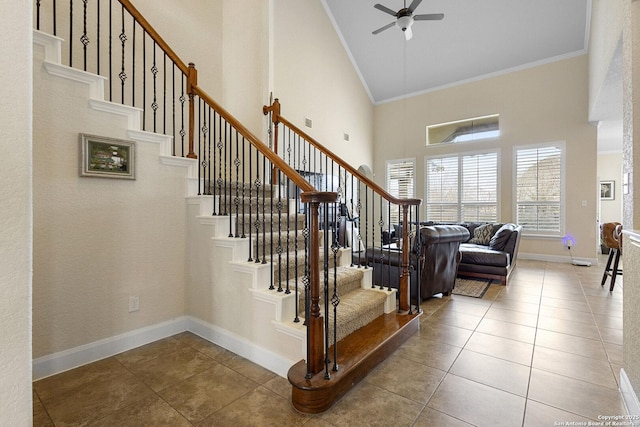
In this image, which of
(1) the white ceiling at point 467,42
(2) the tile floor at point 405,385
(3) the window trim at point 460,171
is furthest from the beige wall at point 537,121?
(2) the tile floor at point 405,385

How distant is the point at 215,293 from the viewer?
8.32 feet

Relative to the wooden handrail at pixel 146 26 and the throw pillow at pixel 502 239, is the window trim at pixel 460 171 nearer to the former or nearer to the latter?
the throw pillow at pixel 502 239

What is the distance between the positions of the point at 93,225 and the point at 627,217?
369cm

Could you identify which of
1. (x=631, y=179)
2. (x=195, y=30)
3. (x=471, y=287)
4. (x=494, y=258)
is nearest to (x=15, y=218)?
(x=631, y=179)

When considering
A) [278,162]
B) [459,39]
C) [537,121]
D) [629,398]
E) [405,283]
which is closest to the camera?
[629,398]

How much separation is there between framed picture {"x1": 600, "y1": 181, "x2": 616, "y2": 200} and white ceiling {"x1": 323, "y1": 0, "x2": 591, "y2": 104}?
4752mm

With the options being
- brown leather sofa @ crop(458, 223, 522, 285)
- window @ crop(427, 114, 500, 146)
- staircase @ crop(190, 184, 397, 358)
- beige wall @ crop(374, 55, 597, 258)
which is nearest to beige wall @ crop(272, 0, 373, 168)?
beige wall @ crop(374, 55, 597, 258)

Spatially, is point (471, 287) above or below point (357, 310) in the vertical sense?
below

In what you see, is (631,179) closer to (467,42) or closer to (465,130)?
(467,42)

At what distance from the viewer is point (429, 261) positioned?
352 centimetres

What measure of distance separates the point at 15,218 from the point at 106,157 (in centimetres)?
161

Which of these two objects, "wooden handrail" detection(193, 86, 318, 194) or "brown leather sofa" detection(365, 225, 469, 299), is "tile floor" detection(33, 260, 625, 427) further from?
"wooden handrail" detection(193, 86, 318, 194)

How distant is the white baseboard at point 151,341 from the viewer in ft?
6.75

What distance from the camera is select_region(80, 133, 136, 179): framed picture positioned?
2211 mm
